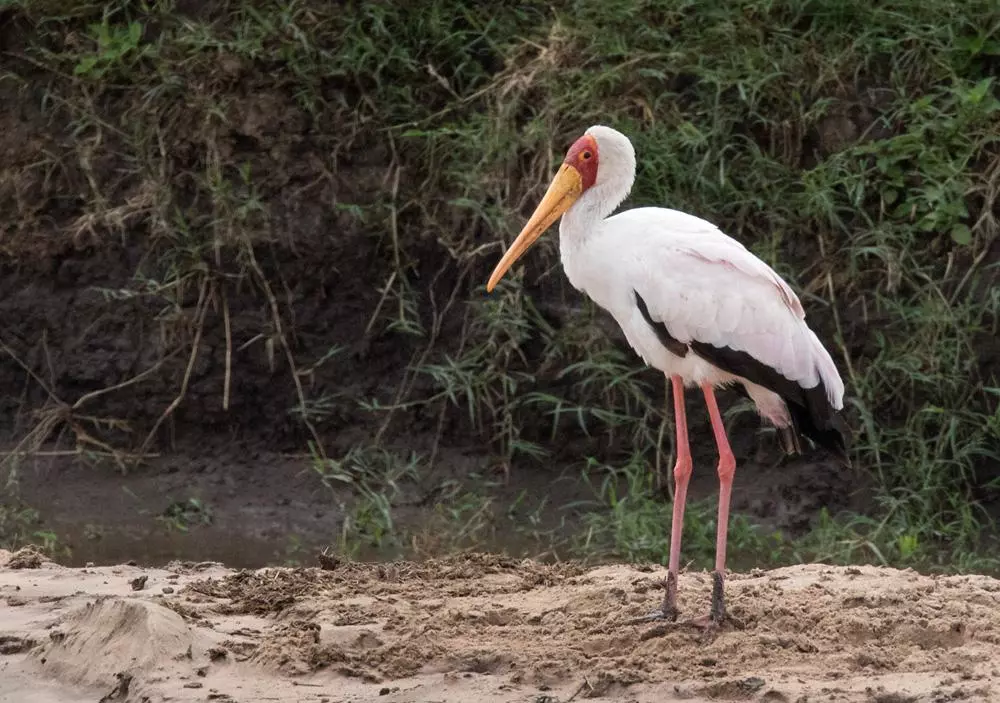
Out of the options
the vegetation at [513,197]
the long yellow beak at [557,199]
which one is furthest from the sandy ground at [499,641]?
the vegetation at [513,197]

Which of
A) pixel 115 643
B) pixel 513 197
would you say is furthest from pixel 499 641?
pixel 513 197

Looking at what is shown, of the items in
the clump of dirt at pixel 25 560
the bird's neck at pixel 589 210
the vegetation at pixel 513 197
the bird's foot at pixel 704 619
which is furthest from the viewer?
the vegetation at pixel 513 197

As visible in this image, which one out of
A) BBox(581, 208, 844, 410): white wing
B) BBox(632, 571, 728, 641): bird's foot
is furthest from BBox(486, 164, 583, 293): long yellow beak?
BBox(632, 571, 728, 641): bird's foot

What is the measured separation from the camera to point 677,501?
510 cm

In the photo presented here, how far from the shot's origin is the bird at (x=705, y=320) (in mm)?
4855

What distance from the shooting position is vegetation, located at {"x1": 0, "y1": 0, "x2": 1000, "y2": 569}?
266 inches

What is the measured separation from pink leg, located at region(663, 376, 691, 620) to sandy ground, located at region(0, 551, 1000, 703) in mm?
95

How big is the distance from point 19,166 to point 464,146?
1982 mm

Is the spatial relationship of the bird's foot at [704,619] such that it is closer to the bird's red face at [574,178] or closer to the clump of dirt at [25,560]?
the bird's red face at [574,178]

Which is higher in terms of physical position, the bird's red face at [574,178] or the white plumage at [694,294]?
the bird's red face at [574,178]

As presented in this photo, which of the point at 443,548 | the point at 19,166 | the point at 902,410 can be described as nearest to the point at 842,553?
the point at 902,410

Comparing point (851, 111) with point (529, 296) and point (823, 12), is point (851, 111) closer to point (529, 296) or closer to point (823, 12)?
point (823, 12)

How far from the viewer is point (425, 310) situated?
23.9ft

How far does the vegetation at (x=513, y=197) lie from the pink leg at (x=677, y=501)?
4.31 ft
